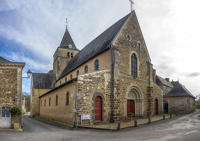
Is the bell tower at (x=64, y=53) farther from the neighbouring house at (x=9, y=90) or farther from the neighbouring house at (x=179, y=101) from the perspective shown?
the neighbouring house at (x=179, y=101)

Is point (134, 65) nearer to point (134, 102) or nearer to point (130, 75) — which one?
point (130, 75)

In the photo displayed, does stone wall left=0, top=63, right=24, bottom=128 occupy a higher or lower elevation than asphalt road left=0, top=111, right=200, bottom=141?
higher

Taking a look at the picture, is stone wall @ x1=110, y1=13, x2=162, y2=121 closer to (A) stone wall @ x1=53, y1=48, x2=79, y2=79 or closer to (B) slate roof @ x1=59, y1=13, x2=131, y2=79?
(B) slate roof @ x1=59, y1=13, x2=131, y2=79

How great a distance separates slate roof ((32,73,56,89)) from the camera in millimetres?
38891

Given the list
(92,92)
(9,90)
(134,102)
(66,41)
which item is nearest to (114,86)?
(92,92)

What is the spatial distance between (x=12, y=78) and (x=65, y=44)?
90.0 ft

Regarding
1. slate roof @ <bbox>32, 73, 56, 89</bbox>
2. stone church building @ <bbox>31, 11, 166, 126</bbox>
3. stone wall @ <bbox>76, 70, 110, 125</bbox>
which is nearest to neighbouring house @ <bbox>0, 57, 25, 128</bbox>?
stone church building @ <bbox>31, 11, 166, 126</bbox>

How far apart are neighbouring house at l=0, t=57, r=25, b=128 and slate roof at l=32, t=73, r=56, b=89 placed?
23756 mm

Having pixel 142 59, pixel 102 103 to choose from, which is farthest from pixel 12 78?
pixel 142 59

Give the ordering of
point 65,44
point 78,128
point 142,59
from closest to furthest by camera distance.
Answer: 1. point 78,128
2. point 142,59
3. point 65,44

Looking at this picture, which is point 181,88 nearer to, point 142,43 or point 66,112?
point 142,43

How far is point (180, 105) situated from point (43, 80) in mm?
29948

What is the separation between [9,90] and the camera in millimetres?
15109

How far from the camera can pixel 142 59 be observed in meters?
22.0
